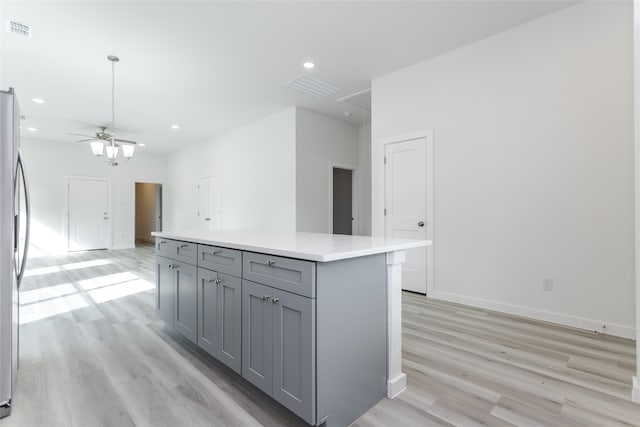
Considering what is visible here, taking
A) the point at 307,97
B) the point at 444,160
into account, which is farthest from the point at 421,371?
the point at 307,97

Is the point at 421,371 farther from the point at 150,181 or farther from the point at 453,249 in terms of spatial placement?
the point at 150,181

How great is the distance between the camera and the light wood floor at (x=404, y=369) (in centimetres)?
158

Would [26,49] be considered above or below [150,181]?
above

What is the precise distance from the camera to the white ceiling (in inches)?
111

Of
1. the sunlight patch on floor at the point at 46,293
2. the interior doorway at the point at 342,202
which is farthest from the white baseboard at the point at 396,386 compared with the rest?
the interior doorway at the point at 342,202

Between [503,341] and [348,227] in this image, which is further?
[348,227]

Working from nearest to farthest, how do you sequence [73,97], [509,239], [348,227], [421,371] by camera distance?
[421,371] < [509,239] < [73,97] < [348,227]

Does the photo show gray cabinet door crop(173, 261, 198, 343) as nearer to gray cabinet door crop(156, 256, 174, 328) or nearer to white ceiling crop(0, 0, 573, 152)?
gray cabinet door crop(156, 256, 174, 328)

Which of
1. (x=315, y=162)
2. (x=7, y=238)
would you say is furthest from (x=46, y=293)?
(x=315, y=162)

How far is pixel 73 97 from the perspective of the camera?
4949 millimetres

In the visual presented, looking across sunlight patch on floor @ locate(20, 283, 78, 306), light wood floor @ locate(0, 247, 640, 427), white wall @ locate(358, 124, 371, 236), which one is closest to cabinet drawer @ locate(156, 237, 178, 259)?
light wood floor @ locate(0, 247, 640, 427)

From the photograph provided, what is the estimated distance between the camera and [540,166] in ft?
9.66

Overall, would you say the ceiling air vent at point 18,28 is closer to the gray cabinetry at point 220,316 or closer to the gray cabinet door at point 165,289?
the gray cabinet door at point 165,289

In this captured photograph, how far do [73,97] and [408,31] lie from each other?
5.13 metres
